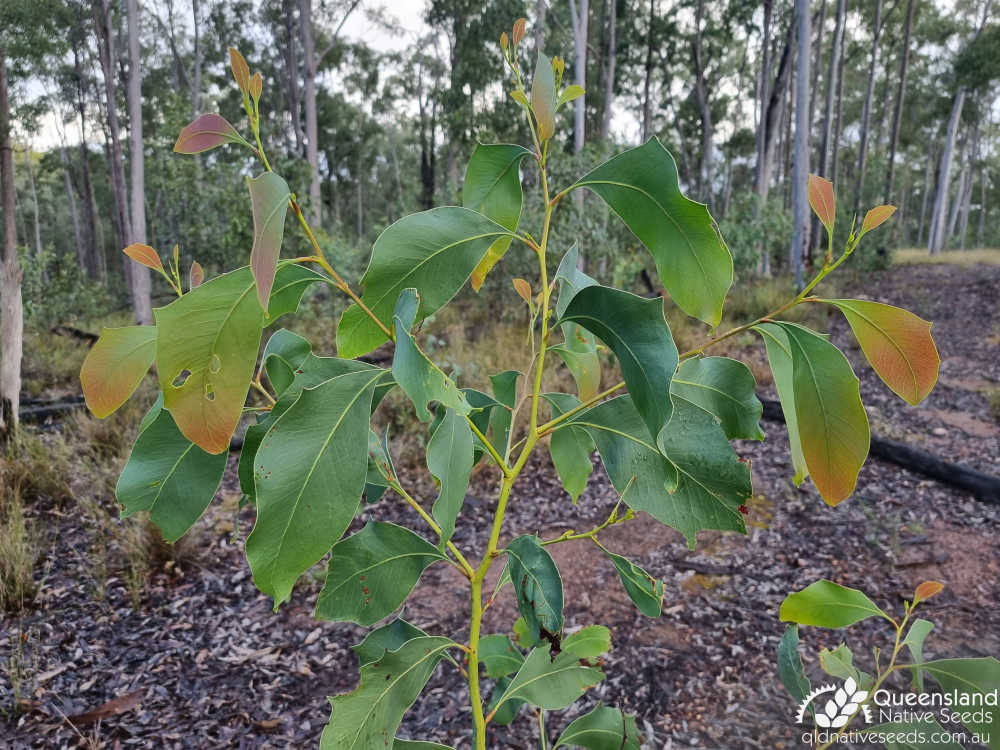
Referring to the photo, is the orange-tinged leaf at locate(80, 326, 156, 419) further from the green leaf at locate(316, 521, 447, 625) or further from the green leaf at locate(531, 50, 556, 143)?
the green leaf at locate(531, 50, 556, 143)

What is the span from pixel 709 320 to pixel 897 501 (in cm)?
337

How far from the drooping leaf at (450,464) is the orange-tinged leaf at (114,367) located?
0.26 m

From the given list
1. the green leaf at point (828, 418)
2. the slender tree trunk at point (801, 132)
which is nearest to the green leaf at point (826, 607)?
the green leaf at point (828, 418)

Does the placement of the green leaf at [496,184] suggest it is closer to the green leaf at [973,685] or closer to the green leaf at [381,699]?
the green leaf at [381,699]

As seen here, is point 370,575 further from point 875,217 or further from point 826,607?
point 875,217

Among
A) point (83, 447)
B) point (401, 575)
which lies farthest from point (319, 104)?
point (401, 575)

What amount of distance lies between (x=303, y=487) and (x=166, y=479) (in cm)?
24

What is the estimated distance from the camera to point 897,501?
3.16m

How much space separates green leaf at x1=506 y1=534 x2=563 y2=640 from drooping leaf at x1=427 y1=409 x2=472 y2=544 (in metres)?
0.14

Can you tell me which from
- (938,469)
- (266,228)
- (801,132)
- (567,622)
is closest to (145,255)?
(266,228)

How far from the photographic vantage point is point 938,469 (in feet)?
11.0

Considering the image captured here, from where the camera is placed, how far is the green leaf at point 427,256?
56cm

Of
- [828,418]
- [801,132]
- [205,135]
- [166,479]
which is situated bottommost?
[166,479]

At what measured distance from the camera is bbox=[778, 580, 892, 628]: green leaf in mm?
750
